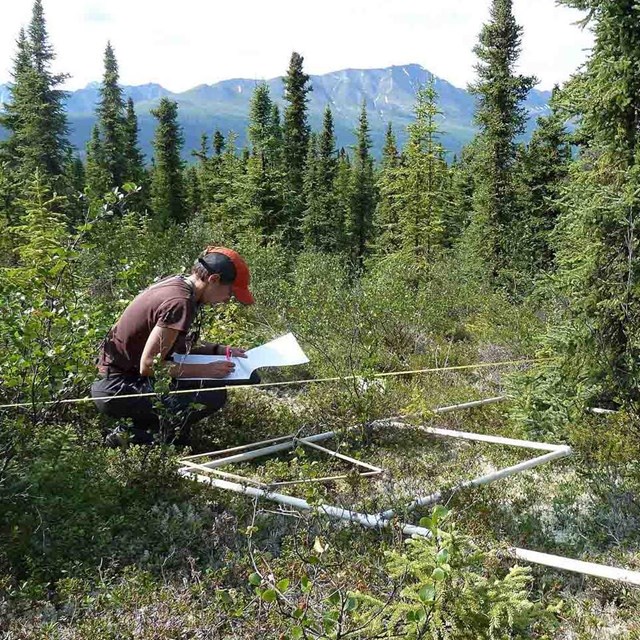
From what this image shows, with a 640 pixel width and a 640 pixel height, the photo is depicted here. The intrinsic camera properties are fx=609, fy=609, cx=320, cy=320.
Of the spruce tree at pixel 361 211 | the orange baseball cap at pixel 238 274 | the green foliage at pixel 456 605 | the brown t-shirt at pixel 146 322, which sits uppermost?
the orange baseball cap at pixel 238 274

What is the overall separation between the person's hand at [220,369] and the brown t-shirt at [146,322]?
274mm

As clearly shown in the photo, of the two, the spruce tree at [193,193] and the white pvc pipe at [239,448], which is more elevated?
the white pvc pipe at [239,448]

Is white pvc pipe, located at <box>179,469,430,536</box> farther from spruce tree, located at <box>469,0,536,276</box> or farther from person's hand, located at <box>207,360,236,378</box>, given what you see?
spruce tree, located at <box>469,0,536,276</box>

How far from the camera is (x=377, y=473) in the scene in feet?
14.8

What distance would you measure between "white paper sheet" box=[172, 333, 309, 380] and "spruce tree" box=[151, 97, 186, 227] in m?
39.2

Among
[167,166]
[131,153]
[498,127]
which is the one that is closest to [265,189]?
[498,127]

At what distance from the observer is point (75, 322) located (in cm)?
428

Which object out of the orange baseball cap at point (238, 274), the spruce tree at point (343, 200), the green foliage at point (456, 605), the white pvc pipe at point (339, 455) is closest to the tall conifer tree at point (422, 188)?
the spruce tree at point (343, 200)

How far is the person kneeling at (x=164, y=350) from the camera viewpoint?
431 centimetres

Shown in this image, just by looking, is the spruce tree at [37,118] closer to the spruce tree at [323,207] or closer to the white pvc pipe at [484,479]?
the spruce tree at [323,207]

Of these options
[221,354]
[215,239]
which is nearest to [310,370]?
[221,354]

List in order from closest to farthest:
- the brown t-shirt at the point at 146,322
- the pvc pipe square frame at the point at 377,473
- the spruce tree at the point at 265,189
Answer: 1. the pvc pipe square frame at the point at 377,473
2. the brown t-shirt at the point at 146,322
3. the spruce tree at the point at 265,189

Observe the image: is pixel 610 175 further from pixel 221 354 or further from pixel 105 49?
pixel 105 49

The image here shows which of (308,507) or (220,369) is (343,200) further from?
(308,507)
